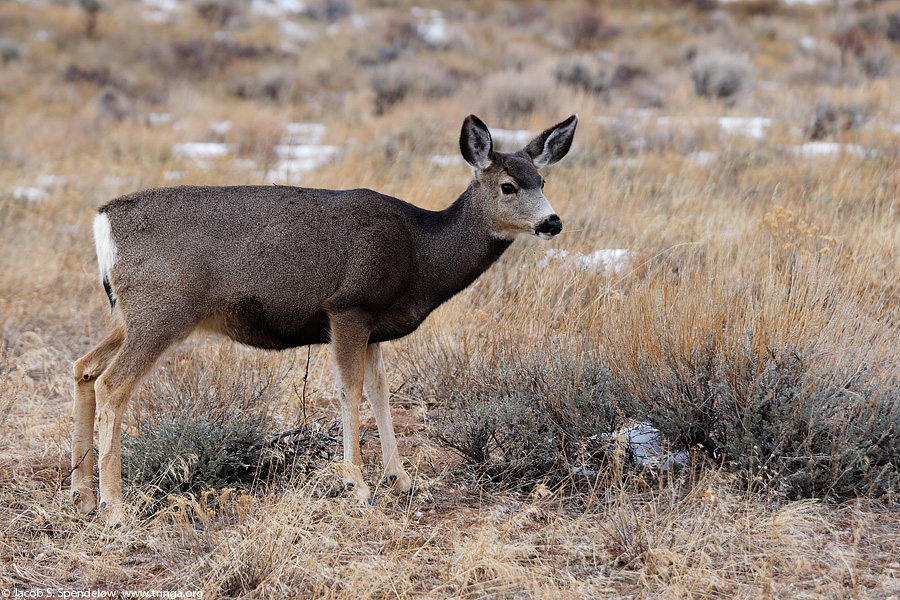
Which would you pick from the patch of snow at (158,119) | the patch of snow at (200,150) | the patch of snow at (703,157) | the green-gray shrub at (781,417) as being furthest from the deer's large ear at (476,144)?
the patch of snow at (158,119)

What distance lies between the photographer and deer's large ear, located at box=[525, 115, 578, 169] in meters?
4.93

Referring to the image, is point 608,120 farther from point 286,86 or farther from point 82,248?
point 286,86

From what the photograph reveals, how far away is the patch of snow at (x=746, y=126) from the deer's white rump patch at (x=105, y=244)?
416 inches

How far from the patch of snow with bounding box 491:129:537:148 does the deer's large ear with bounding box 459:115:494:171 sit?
26.2 ft

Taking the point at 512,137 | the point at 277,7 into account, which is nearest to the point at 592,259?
the point at 512,137

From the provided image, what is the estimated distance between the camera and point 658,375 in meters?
4.80

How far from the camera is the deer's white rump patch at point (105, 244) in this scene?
14.5ft

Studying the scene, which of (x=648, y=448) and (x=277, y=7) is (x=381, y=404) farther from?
(x=277, y=7)

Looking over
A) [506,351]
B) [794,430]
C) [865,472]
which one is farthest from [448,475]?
[865,472]

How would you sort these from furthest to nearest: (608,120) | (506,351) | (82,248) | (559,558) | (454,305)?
1. (608,120)
2. (82,248)
3. (454,305)
4. (506,351)
5. (559,558)

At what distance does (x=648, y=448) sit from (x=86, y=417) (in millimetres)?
3144

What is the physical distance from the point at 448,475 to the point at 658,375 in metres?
1.34

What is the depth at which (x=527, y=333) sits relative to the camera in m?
6.09

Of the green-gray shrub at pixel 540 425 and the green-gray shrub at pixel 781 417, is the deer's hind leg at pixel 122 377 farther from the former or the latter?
the green-gray shrub at pixel 781 417
